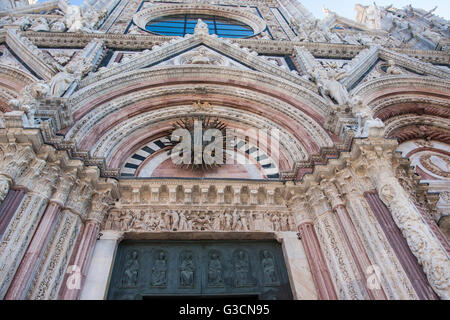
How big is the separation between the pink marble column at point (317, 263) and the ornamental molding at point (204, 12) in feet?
34.1

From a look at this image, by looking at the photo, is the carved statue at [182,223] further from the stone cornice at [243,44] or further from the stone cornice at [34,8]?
the stone cornice at [34,8]

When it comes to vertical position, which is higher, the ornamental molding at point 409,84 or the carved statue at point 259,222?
the ornamental molding at point 409,84

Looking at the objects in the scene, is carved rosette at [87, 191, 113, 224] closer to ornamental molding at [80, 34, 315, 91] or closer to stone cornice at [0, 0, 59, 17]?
ornamental molding at [80, 34, 315, 91]

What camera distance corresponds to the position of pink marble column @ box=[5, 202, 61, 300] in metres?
3.70

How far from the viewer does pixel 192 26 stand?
14.0 metres

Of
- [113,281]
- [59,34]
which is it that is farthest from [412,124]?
[59,34]

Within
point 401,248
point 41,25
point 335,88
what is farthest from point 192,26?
point 401,248

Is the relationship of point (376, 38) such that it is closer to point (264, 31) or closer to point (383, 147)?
point (264, 31)

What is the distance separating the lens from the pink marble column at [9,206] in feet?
13.4

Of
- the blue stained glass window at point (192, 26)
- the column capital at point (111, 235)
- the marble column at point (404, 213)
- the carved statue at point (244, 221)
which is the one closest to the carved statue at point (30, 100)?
the column capital at point (111, 235)

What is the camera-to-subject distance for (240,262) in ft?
16.7

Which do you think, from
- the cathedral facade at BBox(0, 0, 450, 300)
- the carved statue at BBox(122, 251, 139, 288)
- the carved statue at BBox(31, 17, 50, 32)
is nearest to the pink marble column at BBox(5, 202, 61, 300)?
the cathedral facade at BBox(0, 0, 450, 300)

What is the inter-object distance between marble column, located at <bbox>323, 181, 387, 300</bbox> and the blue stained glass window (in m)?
9.68

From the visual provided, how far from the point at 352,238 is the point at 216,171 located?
293 centimetres
